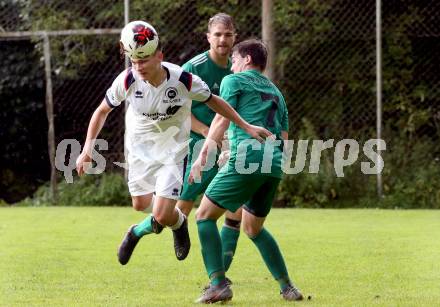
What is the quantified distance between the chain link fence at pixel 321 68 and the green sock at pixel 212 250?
7.88 meters

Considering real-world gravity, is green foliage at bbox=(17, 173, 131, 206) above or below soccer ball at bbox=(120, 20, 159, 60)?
below

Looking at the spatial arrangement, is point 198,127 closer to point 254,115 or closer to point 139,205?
point 139,205

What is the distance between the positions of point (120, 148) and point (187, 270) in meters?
7.32

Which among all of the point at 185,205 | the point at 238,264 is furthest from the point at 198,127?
the point at 238,264

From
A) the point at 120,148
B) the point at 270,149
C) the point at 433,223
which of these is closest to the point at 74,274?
the point at 270,149

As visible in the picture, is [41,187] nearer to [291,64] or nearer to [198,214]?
[291,64]

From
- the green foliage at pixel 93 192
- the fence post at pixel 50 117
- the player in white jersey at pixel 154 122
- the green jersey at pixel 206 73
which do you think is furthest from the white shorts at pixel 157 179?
the fence post at pixel 50 117

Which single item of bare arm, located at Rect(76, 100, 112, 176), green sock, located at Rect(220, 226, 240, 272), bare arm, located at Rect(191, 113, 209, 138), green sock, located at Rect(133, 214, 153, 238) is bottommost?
green sock, located at Rect(220, 226, 240, 272)

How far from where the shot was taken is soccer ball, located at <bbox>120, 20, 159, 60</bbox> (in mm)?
6535

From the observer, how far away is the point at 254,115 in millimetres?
6484

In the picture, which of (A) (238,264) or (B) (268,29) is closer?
(A) (238,264)

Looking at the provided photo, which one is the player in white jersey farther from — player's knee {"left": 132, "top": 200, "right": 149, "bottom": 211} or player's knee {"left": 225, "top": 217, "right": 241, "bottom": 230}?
player's knee {"left": 225, "top": 217, "right": 241, "bottom": 230}

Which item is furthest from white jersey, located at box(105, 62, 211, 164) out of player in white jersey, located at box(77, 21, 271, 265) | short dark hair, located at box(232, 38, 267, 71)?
short dark hair, located at box(232, 38, 267, 71)

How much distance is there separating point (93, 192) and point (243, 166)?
868 cm
